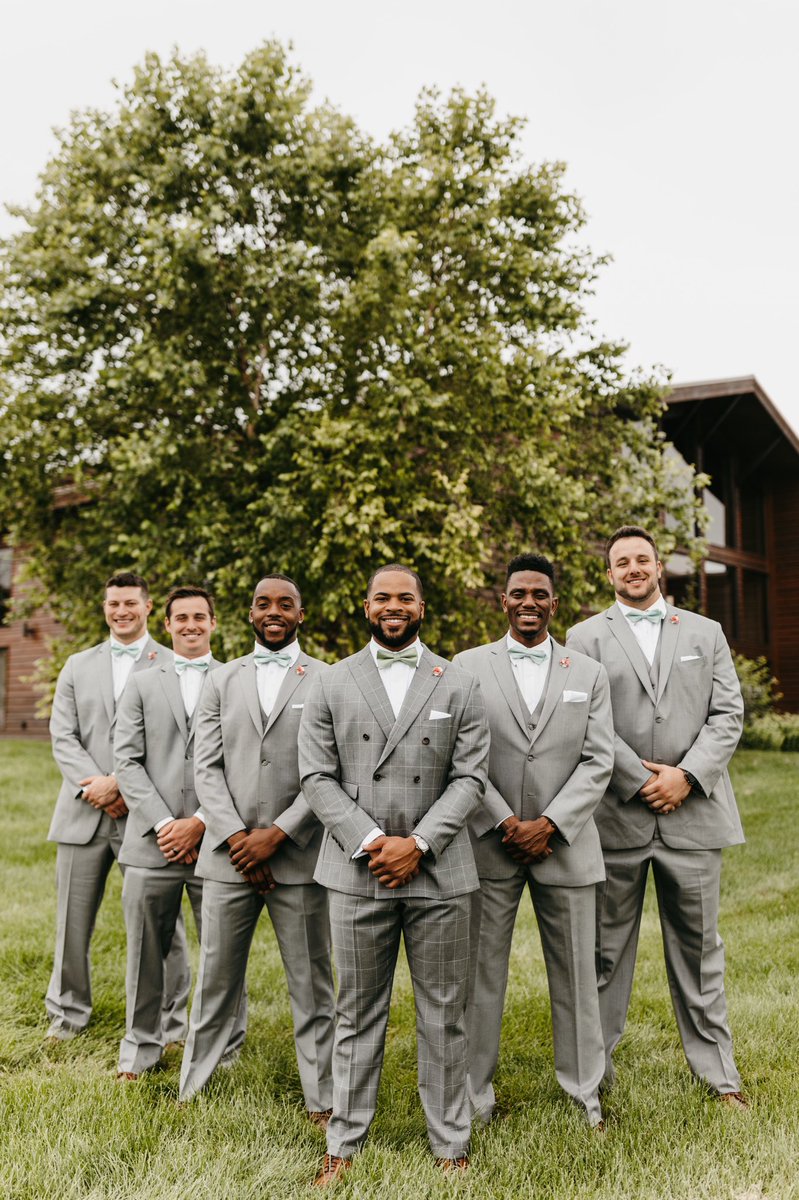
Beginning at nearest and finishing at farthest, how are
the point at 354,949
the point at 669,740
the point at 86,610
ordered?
the point at 354,949 < the point at 669,740 < the point at 86,610

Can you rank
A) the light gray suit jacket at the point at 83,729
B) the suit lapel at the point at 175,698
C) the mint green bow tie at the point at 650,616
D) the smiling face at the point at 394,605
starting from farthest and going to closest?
the light gray suit jacket at the point at 83,729, the suit lapel at the point at 175,698, the mint green bow tie at the point at 650,616, the smiling face at the point at 394,605


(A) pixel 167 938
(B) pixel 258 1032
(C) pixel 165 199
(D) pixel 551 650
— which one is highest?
(C) pixel 165 199

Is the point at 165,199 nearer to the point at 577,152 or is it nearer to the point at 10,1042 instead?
the point at 577,152

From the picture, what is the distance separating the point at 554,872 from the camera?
4.68 meters

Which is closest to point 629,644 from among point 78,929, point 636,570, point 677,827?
point 636,570

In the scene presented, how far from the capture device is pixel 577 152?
53.7 ft

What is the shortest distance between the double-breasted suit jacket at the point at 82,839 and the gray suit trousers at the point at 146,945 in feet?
1.79

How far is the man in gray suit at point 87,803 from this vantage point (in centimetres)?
597

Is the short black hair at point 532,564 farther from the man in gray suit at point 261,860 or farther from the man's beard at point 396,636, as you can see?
the man in gray suit at point 261,860

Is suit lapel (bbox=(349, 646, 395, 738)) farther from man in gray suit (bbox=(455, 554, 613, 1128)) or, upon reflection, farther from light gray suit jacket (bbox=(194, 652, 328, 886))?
man in gray suit (bbox=(455, 554, 613, 1128))

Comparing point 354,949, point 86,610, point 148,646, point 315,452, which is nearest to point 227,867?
point 354,949

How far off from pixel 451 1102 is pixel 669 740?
2.00 metres

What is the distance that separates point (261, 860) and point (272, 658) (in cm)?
99

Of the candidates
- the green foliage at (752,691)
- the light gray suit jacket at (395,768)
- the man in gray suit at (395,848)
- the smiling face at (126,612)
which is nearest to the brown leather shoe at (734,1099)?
the man in gray suit at (395,848)
